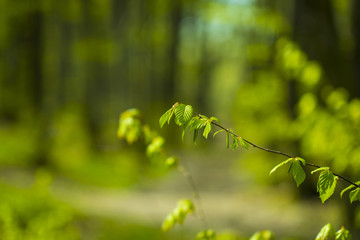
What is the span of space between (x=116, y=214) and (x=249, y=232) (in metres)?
2.28

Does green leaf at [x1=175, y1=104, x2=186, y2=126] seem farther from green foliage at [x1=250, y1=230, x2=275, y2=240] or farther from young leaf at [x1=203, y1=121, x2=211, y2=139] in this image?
green foliage at [x1=250, y1=230, x2=275, y2=240]

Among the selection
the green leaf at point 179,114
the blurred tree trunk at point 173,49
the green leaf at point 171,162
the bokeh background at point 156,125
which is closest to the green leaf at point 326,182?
the green leaf at point 179,114

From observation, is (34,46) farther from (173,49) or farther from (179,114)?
(179,114)

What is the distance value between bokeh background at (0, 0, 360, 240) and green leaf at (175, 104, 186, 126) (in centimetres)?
132

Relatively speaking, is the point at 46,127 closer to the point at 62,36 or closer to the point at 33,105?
the point at 33,105

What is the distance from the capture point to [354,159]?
9.53ft

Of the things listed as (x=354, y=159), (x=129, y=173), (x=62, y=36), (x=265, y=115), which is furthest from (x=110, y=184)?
(x=62, y=36)

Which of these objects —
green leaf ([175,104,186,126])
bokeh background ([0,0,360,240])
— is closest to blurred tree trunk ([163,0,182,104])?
bokeh background ([0,0,360,240])

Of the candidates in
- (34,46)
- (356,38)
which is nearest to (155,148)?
(356,38)

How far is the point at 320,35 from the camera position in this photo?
5.43m

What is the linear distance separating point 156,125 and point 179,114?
44.7 feet

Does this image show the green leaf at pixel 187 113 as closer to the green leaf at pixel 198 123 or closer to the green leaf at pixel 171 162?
the green leaf at pixel 198 123

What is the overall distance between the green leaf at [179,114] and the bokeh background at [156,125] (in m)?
1.32

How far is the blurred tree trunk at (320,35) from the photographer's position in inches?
191
